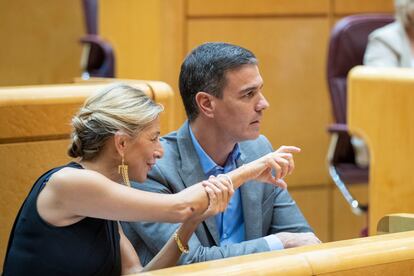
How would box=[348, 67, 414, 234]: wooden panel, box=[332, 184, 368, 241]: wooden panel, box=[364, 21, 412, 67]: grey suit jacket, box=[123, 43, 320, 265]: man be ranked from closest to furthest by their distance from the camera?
box=[123, 43, 320, 265]: man, box=[348, 67, 414, 234]: wooden panel, box=[364, 21, 412, 67]: grey suit jacket, box=[332, 184, 368, 241]: wooden panel

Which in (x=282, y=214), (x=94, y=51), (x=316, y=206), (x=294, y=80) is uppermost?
(x=282, y=214)

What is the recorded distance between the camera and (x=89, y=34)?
5.66m

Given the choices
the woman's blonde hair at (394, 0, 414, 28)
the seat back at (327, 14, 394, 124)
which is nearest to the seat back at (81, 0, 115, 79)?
the seat back at (327, 14, 394, 124)

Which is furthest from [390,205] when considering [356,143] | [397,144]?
[356,143]

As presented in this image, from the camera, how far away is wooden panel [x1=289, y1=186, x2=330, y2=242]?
5.85 m

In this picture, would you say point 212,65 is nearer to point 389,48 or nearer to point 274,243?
point 274,243

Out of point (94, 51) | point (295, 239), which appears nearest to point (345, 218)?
point (94, 51)

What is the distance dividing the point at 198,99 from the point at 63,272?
742 mm

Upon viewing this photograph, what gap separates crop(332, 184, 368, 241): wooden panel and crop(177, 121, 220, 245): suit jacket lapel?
3.20 m

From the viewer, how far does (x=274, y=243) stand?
8.70ft

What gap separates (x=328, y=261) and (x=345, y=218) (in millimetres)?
3953

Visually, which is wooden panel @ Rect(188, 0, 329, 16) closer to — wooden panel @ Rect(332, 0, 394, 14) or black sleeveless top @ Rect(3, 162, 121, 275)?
wooden panel @ Rect(332, 0, 394, 14)

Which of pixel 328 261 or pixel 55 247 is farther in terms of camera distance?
pixel 55 247

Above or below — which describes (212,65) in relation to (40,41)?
above
